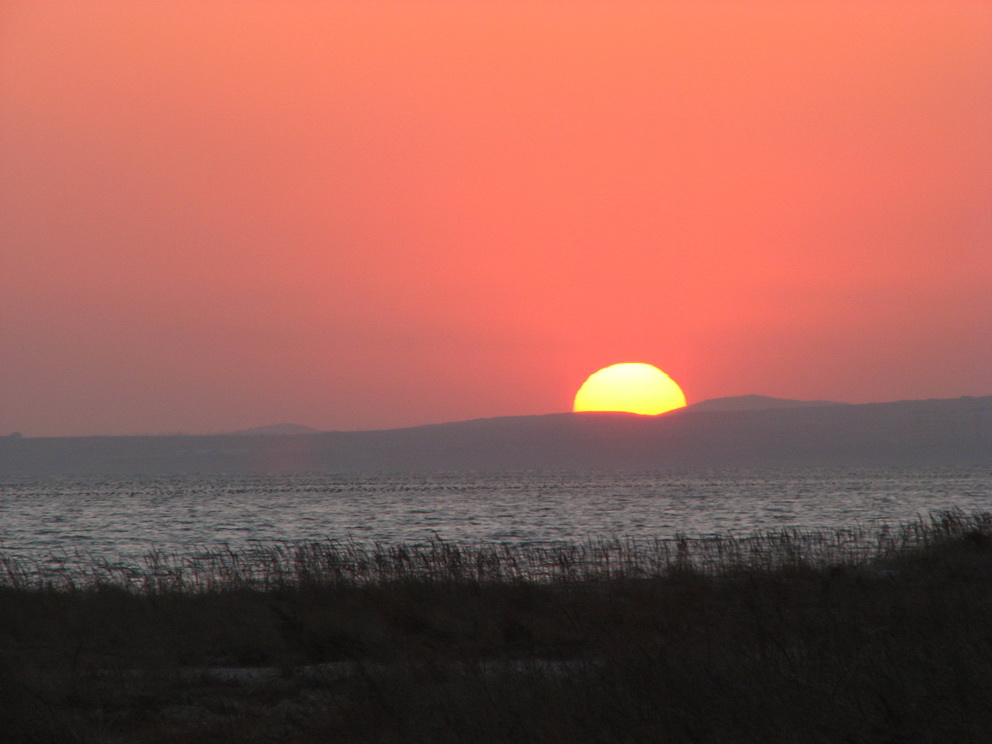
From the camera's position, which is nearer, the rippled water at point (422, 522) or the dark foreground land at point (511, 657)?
the dark foreground land at point (511, 657)

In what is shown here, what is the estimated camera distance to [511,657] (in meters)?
12.1

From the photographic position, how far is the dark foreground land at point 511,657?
24.3ft

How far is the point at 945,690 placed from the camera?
7234 millimetres

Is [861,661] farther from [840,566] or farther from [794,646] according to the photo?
[840,566]

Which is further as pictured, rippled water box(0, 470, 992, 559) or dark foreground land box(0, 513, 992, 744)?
rippled water box(0, 470, 992, 559)

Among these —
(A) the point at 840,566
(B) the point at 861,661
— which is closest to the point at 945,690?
(B) the point at 861,661

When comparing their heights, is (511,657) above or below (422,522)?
above

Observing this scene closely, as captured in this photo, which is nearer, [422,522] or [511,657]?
[511,657]

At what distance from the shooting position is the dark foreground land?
7.42 m

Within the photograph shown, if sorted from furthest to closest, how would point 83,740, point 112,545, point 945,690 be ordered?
point 112,545 < point 83,740 < point 945,690

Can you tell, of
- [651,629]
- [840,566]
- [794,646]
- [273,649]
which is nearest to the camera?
[794,646]

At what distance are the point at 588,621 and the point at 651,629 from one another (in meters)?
1.52

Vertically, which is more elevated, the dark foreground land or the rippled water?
the dark foreground land

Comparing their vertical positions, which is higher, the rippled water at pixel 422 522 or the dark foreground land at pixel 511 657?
the dark foreground land at pixel 511 657
